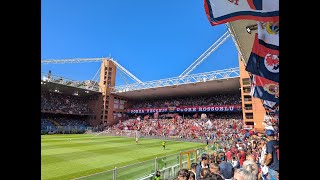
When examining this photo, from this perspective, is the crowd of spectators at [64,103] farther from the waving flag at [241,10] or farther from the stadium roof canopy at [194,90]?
the waving flag at [241,10]

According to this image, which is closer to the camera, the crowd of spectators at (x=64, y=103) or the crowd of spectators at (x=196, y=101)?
the crowd of spectators at (x=196, y=101)

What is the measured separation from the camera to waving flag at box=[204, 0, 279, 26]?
14.6ft

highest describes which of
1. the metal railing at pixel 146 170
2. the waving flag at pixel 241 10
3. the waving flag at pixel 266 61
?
the waving flag at pixel 241 10

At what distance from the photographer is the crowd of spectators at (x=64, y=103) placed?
51156 millimetres

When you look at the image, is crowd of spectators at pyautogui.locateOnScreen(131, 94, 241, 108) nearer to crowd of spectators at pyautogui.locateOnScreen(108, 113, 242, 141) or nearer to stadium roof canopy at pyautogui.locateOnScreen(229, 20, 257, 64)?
crowd of spectators at pyautogui.locateOnScreen(108, 113, 242, 141)

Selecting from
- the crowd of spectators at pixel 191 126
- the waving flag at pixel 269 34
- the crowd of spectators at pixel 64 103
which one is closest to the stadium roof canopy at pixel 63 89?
the crowd of spectators at pixel 64 103

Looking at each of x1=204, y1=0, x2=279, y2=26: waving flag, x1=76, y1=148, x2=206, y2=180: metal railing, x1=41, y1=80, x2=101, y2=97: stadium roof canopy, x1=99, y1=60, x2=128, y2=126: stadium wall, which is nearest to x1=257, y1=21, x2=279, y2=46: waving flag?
x1=204, y1=0, x2=279, y2=26: waving flag

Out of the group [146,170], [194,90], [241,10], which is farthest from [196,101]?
[241,10]

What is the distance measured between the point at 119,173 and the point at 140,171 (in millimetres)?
1410

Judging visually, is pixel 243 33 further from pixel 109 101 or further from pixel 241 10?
pixel 109 101

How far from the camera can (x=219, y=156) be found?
807cm

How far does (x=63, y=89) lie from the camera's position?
5266 centimetres

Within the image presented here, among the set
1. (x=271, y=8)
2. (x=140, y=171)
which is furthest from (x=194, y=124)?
(x=271, y=8)

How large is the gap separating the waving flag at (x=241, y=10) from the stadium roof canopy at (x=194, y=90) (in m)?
36.6
